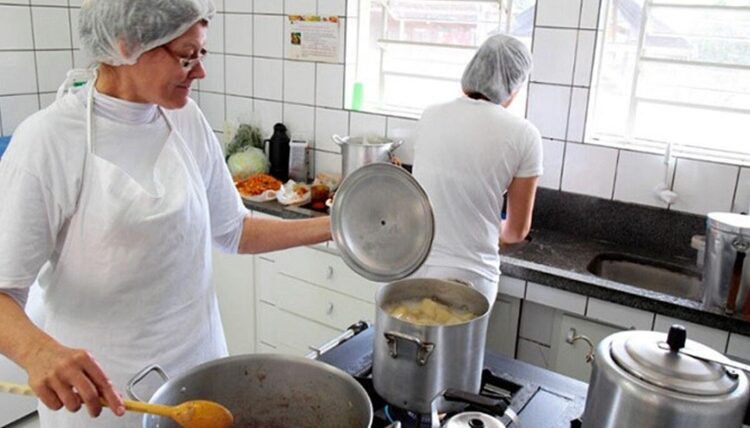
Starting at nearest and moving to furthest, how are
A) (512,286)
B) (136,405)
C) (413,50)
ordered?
(136,405) < (512,286) < (413,50)

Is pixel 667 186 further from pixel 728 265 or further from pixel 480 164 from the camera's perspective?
pixel 480 164

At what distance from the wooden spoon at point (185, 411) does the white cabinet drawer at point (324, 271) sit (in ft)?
4.47

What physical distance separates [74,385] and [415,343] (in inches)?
17.6

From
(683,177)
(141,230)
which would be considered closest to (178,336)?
(141,230)

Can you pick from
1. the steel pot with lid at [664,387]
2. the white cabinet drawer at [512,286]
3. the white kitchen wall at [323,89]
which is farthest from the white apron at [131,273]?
the white kitchen wall at [323,89]

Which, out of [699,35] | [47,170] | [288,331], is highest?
[699,35]

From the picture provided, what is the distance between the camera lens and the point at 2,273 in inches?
37.3

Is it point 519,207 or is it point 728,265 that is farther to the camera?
point 519,207

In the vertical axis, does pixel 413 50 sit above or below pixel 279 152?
above

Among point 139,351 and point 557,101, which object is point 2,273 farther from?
point 557,101

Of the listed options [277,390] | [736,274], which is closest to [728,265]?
[736,274]

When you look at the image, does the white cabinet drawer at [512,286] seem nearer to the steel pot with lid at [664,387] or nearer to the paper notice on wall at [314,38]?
the steel pot with lid at [664,387]

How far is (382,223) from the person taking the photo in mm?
1108

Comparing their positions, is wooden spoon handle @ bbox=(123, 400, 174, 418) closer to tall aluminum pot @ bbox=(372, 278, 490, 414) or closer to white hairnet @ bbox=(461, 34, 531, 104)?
tall aluminum pot @ bbox=(372, 278, 490, 414)
